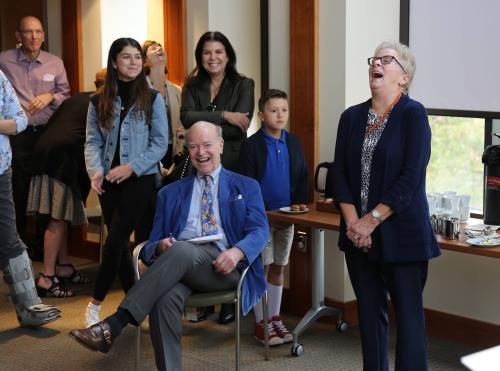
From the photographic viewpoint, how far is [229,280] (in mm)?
3498

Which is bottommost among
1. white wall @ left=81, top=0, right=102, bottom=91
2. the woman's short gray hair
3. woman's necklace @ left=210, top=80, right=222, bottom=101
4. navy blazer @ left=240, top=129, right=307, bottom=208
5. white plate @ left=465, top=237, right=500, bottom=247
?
white plate @ left=465, top=237, right=500, bottom=247

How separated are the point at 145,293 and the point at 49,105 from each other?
8.63ft

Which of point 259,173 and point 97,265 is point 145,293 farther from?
point 97,265

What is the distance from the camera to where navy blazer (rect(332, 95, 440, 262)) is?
9.65 ft

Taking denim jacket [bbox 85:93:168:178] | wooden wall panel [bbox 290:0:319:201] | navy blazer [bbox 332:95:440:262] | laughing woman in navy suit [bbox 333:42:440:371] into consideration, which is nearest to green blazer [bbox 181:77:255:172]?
denim jacket [bbox 85:93:168:178]

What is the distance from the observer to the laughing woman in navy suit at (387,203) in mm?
2957

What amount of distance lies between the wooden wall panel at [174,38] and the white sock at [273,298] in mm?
2321

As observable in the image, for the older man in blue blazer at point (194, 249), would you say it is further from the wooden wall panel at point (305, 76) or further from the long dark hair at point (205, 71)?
the wooden wall panel at point (305, 76)

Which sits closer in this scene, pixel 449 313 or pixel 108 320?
pixel 108 320

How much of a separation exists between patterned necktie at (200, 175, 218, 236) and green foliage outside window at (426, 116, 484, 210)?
54.1 inches

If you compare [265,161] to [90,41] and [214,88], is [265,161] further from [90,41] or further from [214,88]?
[90,41]

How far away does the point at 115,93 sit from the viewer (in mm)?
4238

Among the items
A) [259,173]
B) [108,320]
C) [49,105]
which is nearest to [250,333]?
[259,173]

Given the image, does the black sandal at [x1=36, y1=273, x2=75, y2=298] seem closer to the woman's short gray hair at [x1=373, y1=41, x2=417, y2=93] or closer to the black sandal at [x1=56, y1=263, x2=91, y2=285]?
the black sandal at [x1=56, y1=263, x2=91, y2=285]
